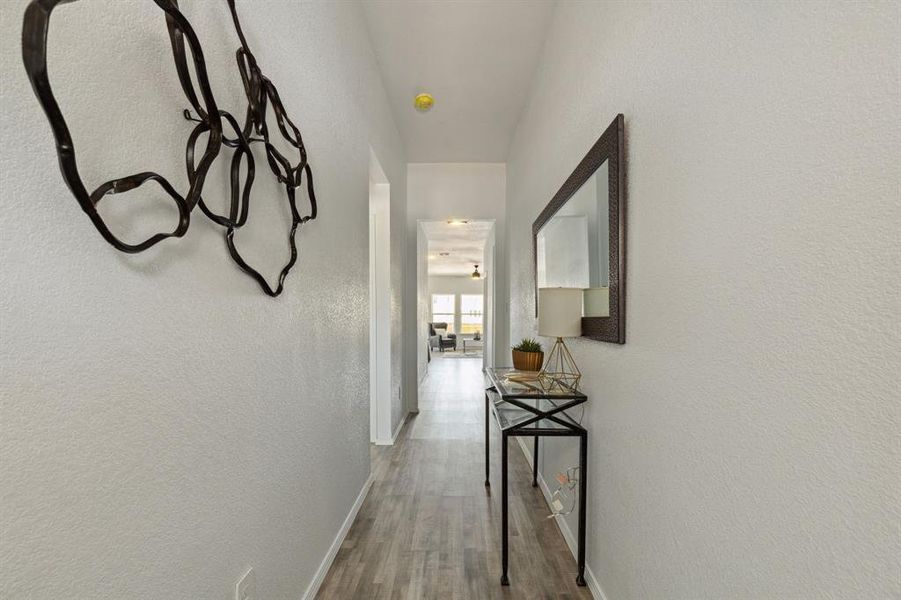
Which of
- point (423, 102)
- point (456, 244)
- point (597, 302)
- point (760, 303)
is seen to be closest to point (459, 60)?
point (423, 102)

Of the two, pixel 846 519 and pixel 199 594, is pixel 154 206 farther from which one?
pixel 846 519

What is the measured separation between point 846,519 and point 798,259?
392mm

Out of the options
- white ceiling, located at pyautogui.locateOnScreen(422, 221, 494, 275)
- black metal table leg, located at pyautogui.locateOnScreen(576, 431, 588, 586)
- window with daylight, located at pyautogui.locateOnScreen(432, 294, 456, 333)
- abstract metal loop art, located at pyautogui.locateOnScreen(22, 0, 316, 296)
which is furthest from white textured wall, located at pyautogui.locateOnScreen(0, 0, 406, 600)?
window with daylight, located at pyautogui.locateOnScreen(432, 294, 456, 333)

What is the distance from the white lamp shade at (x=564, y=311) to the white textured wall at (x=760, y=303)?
38 centimetres

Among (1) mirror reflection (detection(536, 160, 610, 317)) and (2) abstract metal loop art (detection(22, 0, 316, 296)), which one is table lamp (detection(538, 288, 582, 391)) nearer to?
(1) mirror reflection (detection(536, 160, 610, 317))

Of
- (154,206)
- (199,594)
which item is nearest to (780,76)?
(154,206)

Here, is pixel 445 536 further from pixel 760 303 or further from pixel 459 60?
pixel 459 60

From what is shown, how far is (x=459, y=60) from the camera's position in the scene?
2.84m

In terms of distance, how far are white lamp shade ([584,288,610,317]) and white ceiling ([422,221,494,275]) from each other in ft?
10.3

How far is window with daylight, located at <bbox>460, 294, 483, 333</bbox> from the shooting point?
47.0 ft

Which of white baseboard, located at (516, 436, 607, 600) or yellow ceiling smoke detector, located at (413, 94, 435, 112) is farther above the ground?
yellow ceiling smoke detector, located at (413, 94, 435, 112)

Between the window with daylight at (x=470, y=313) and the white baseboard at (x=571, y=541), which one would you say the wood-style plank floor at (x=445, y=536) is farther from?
the window with daylight at (x=470, y=313)

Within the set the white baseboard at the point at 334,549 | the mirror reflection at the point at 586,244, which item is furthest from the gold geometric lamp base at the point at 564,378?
the white baseboard at the point at 334,549

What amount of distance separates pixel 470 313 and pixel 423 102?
37.1 ft
